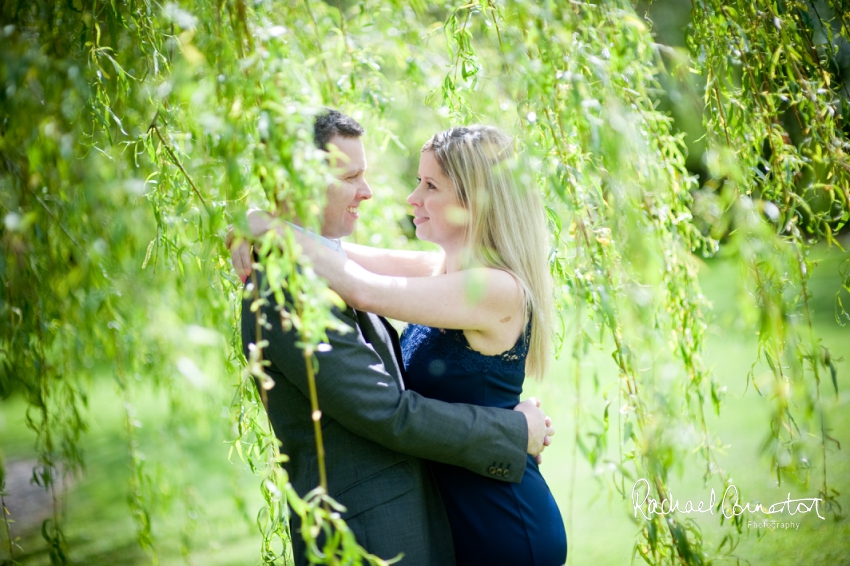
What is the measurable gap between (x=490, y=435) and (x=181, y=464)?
102 cm

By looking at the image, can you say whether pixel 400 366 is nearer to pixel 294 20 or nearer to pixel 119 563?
pixel 294 20

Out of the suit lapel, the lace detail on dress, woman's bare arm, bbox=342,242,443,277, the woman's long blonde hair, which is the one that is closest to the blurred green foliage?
the woman's long blonde hair

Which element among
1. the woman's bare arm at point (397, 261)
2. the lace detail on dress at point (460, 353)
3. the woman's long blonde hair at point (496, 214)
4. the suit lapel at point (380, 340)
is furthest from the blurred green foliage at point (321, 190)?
the woman's bare arm at point (397, 261)

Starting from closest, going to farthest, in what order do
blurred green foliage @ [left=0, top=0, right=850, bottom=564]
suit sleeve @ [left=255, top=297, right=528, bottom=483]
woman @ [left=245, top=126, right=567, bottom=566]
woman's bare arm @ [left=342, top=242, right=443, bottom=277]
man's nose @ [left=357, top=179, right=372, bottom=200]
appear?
blurred green foliage @ [left=0, top=0, right=850, bottom=564] < suit sleeve @ [left=255, top=297, right=528, bottom=483] < woman @ [left=245, top=126, right=567, bottom=566] < man's nose @ [left=357, top=179, right=372, bottom=200] < woman's bare arm @ [left=342, top=242, right=443, bottom=277]

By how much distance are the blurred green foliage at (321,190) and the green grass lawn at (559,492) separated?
21cm

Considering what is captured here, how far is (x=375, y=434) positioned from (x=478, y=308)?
457mm

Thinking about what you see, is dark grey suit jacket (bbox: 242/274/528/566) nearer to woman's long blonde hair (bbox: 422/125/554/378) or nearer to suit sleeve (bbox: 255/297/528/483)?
suit sleeve (bbox: 255/297/528/483)

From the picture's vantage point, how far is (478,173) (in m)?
2.12

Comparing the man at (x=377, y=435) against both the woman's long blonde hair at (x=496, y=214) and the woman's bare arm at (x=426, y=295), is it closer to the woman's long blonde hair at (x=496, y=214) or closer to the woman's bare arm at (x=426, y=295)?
the woman's bare arm at (x=426, y=295)

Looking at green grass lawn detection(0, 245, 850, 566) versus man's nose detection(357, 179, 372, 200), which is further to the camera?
green grass lawn detection(0, 245, 850, 566)

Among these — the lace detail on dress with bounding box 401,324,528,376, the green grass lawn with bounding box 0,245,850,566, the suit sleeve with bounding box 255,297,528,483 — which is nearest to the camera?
the suit sleeve with bounding box 255,297,528,483

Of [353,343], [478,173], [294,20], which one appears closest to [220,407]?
[353,343]

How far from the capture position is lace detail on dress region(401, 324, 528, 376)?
200 cm

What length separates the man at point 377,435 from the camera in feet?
5.65
